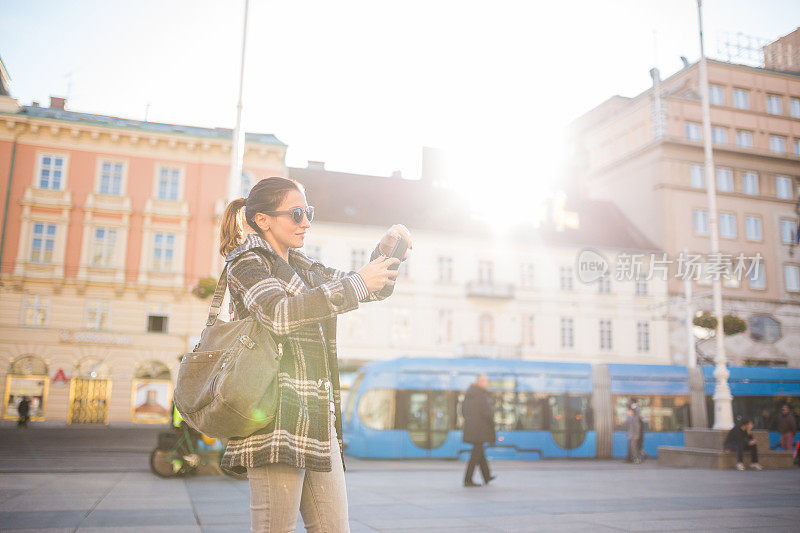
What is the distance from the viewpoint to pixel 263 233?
2896 millimetres

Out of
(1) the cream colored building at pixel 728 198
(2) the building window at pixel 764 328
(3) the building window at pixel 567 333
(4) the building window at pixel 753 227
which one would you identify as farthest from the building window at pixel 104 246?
(4) the building window at pixel 753 227

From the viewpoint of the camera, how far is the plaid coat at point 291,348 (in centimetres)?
249

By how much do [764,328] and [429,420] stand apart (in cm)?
2866

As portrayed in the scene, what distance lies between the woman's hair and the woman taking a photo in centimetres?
11

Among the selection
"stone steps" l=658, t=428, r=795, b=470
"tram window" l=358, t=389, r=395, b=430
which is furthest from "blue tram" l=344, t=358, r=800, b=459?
"stone steps" l=658, t=428, r=795, b=470

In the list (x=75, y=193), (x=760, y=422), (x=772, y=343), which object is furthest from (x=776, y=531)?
(x=772, y=343)

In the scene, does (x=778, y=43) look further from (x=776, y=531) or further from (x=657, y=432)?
(x=776, y=531)

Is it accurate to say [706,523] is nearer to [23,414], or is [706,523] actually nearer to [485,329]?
[23,414]

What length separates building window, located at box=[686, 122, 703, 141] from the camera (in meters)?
41.3

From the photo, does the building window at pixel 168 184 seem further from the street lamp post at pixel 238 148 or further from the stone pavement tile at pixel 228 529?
the stone pavement tile at pixel 228 529

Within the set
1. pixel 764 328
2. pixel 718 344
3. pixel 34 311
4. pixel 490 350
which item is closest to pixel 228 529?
pixel 718 344

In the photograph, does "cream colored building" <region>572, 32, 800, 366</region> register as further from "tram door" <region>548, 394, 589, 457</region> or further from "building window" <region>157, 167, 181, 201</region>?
"building window" <region>157, 167, 181, 201</region>

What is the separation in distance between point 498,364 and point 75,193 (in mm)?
23583

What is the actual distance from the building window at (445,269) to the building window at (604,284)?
9.05 meters
